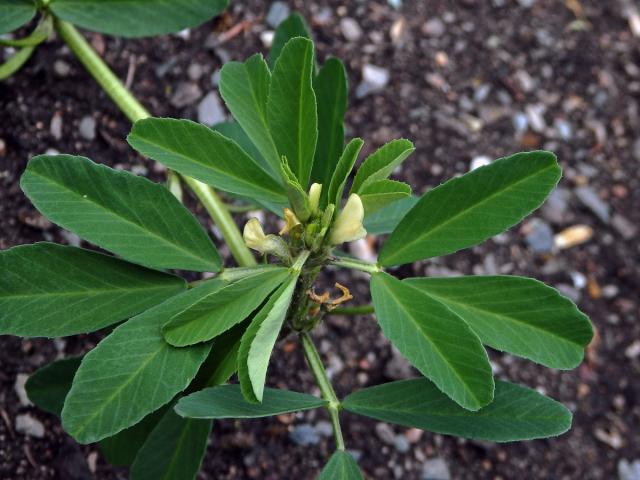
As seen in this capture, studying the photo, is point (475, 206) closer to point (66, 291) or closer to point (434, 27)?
point (66, 291)

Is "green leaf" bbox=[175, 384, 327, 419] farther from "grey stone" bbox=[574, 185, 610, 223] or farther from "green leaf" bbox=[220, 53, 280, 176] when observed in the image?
"grey stone" bbox=[574, 185, 610, 223]

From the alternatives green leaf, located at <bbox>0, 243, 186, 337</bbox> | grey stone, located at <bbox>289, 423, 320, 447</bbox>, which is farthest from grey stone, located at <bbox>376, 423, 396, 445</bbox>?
green leaf, located at <bbox>0, 243, 186, 337</bbox>

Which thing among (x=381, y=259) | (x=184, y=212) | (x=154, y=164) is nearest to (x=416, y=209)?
(x=381, y=259)

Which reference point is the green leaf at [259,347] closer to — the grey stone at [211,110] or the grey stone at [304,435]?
the grey stone at [304,435]

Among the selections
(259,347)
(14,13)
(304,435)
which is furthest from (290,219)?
(304,435)

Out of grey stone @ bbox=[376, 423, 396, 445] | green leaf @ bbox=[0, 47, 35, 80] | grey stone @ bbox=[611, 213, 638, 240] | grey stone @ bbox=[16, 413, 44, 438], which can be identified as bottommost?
grey stone @ bbox=[611, 213, 638, 240]

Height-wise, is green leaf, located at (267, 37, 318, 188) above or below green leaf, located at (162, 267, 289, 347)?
above

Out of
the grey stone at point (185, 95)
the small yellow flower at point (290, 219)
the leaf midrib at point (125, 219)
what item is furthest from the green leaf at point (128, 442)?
the grey stone at point (185, 95)
